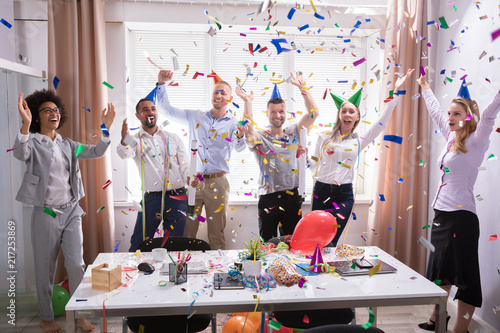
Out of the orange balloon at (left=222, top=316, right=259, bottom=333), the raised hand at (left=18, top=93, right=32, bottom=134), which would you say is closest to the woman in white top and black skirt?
the orange balloon at (left=222, top=316, right=259, bottom=333)

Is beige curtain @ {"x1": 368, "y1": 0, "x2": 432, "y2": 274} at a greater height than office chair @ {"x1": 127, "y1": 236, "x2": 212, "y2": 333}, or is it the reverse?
beige curtain @ {"x1": 368, "y1": 0, "x2": 432, "y2": 274}

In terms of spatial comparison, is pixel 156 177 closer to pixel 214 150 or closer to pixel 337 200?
pixel 214 150

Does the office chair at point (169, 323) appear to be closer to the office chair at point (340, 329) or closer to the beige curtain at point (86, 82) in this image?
the office chair at point (340, 329)

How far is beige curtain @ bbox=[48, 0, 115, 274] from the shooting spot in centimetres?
358

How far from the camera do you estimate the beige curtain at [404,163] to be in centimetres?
384

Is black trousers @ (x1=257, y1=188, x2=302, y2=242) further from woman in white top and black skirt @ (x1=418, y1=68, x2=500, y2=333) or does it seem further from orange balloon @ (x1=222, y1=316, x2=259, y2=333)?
woman in white top and black skirt @ (x1=418, y1=68, x2=500, y2=333)

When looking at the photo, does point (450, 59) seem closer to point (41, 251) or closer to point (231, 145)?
point (231, 145)

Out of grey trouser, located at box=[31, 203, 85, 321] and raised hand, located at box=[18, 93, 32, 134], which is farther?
grey trouser, located at box=[31, 203, 85, 321]

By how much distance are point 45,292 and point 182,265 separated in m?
1.51

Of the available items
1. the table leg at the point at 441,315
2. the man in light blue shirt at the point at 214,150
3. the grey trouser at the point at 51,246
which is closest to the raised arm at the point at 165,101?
the man in light blue shirt at the point at 214,150

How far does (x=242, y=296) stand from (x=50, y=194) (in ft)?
5.73

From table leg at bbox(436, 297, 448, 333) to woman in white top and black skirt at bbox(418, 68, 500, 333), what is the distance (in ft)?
3.28

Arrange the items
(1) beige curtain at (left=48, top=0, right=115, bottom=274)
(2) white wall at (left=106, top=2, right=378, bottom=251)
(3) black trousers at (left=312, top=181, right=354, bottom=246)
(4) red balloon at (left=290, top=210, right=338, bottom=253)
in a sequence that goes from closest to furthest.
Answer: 1. (4) red balloon at (left=290, top=210, right=338, bottom=253)
2. (3) black trousers at (left=312, top=181, right=354, bottom=246)
3. (1) beige curtain at (left=48, top=0, right=115, bottom=274)
4. (2) white wall at (left=106, top=2, right=378, bottom=251)

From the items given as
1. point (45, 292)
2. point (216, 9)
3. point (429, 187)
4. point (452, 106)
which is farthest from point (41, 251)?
point (429, 187)
